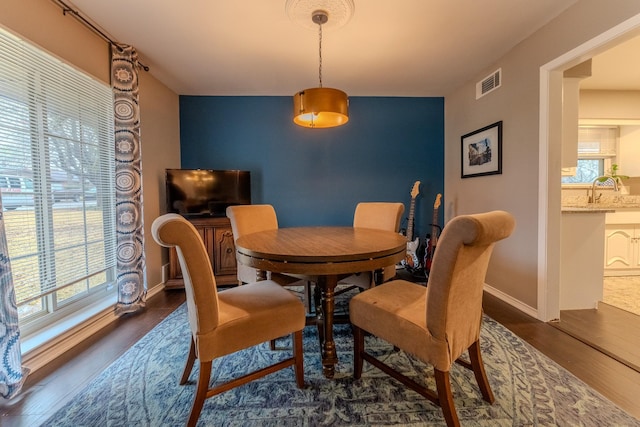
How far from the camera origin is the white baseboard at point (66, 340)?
1.63m

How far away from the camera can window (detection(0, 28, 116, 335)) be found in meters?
1.59

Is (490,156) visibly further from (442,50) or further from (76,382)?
(76,382)

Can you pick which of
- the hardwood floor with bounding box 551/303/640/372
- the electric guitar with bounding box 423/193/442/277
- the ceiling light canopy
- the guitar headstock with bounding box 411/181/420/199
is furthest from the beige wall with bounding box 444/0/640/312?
the ceiling light canopy

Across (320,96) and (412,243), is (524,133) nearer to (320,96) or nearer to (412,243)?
(412,243)

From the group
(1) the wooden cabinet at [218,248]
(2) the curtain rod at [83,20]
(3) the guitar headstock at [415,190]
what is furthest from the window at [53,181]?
(3) the guitar headstock at [415,190]

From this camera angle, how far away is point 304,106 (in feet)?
5.56

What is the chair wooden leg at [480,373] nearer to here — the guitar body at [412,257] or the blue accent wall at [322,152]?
the guitar body at [412,257]

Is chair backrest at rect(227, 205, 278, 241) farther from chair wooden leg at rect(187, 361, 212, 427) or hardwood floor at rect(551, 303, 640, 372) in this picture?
hardwood floor at rect(551, 303, 640, 372)

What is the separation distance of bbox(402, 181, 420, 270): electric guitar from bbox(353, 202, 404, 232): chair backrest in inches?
45.5

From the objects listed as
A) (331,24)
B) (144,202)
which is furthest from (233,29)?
(144,202)

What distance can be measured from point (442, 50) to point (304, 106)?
68.8 inches

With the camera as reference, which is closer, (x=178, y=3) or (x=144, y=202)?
(x=178, y=3)

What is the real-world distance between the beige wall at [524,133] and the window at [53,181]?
12.0ft

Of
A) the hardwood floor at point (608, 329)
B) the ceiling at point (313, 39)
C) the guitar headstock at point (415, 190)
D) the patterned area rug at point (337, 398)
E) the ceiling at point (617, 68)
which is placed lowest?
the patterned area rug at point (337, 398)
